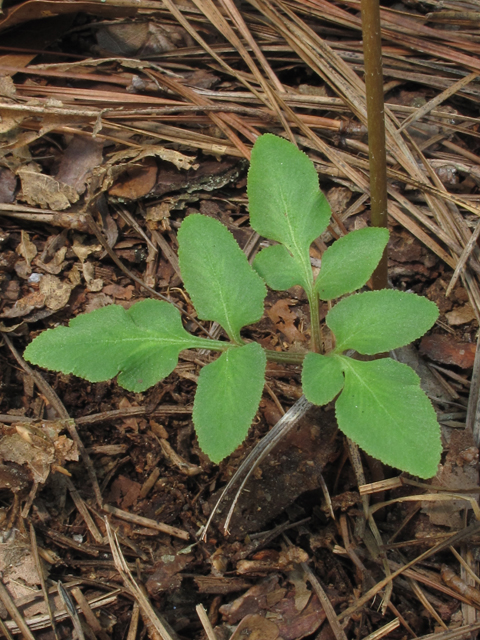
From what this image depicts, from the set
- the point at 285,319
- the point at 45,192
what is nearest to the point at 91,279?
the point at 45,192

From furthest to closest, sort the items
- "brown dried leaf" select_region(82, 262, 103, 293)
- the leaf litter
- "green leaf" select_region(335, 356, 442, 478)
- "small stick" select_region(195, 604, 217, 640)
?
"brown dried leaf" select_region(82, 262, 103, 293) < the leaf litter < "small stick" select_region(195, 604, 217, 640) < "green leaf" select_region(335, 356, 442, 478)

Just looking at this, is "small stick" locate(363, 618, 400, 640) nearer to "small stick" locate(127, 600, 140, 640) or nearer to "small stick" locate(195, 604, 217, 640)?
"small stick" locate(195, 604, 217, 640)

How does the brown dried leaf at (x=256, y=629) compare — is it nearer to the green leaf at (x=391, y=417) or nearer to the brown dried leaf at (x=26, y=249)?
the green leaf at (x=391, y=417)

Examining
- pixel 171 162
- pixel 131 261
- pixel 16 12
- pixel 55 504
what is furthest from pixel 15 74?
pixel 55 504

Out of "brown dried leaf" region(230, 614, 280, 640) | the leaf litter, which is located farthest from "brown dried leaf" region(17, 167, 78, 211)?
"brown dried leaf" region(230, 614, 280, 640)

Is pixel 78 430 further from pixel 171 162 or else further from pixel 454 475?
pixel 454 475

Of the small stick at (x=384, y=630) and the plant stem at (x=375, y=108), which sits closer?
the plant stem at (x=375, y=108)

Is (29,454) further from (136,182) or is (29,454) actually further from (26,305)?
(136,182)

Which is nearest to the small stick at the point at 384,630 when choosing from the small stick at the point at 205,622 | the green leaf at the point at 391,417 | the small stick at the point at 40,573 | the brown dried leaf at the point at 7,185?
the small stick at the point at 205,622
